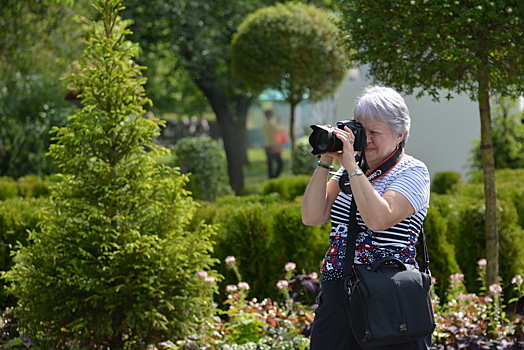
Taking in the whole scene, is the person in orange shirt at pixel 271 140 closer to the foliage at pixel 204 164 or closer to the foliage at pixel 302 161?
the foliage at pixel 302 161

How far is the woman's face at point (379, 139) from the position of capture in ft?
7.77

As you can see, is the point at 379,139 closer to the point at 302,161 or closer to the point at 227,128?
the point at 302,161

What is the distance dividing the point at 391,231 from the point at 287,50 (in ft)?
28.9

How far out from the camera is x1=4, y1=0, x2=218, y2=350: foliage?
142 inches

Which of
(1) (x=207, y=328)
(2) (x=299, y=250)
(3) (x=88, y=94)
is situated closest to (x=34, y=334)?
(1) (x=207, y=328)

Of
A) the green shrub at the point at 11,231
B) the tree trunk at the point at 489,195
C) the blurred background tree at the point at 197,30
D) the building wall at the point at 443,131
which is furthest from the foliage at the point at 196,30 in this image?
the tree trunk at the point at 489,195

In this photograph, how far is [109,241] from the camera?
3666 millimetres

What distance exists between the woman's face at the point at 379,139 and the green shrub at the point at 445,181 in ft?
25.7

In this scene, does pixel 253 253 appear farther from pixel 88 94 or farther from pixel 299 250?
pixel 88 94

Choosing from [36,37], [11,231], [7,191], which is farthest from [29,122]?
[11,231]

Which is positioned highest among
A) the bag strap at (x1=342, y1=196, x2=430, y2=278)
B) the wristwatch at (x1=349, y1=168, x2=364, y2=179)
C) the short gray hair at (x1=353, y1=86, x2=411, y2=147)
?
the short gray hair at (x1=353, y1=86, x2=411, y2=147)

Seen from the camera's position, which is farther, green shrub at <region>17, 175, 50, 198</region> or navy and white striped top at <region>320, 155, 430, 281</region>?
green shrub at <region>17, 175, 50, 198</region>

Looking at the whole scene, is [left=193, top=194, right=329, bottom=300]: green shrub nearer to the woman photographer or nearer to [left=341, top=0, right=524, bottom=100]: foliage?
[left=341, top=0, right=524, bottom=100]: foliage

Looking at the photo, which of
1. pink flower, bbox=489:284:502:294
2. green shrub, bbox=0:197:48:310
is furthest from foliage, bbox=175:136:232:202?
pink flower, bbox=489:284:502:294
